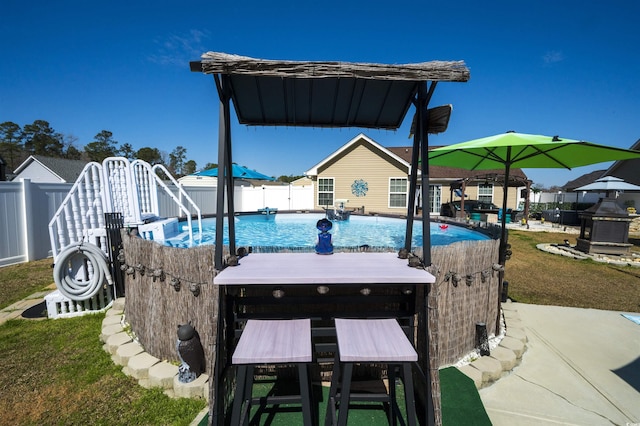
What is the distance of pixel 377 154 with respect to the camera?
56.2 feet

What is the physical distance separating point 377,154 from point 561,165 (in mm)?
12540

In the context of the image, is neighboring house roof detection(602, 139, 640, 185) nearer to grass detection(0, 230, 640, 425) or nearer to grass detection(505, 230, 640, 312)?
grass detection(505, 230, 640, 312)

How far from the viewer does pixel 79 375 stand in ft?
10.2

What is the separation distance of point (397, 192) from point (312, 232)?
30.1 ft

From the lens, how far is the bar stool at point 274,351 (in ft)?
5.65

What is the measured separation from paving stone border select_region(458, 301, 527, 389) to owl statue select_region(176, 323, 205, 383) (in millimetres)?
2990

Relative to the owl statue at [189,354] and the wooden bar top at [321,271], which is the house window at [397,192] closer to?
the wooden bar top at [321,271]

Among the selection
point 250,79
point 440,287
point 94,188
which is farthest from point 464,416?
point 94,188

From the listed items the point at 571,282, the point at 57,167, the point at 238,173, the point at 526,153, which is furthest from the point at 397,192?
the point at 57,167

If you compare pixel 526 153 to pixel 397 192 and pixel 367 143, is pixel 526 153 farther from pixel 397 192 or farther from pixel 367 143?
pixel 367 143

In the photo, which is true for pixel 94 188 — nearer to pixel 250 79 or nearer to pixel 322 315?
pixel 250 79

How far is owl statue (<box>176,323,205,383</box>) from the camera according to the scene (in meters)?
2.84

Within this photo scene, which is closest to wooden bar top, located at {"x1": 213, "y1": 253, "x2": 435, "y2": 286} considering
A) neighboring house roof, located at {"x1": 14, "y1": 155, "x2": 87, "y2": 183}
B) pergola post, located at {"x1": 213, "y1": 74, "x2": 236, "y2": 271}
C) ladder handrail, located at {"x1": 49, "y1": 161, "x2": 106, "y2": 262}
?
pergola post, located at {"x1": 213, "y1": 74, "x2": 236, "y2": 271}

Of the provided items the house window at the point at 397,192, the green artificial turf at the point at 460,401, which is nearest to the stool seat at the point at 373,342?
the green artificial turf at the point at 460,401
